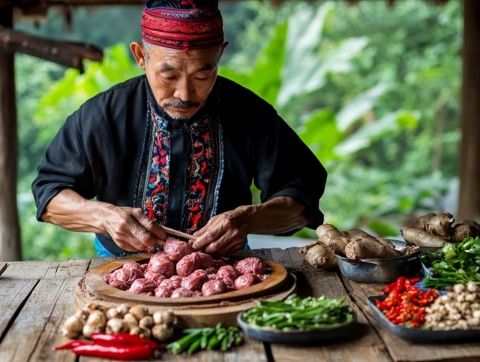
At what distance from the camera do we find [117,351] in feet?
9.71

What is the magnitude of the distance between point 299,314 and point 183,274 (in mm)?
744

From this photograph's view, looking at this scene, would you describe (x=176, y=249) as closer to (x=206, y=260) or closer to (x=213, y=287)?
(x=206, y=260)

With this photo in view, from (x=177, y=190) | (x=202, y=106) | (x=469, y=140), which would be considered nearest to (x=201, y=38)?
(x=202, y=106)

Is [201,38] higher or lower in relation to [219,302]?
higher

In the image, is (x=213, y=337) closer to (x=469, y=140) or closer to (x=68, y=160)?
(x=68, y=160)

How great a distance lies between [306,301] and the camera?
3229 millimetres

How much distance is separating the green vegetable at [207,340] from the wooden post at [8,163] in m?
4.22

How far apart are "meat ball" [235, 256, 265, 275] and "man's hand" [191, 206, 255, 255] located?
0.17 meters

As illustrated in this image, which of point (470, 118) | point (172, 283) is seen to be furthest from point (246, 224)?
point (470, 118)

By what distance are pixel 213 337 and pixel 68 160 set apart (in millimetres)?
1563

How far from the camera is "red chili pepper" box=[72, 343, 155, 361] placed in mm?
2955

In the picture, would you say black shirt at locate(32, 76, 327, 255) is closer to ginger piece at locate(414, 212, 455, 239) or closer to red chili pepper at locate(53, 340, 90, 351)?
ginger piece at locate(414, 212, 455, 239)

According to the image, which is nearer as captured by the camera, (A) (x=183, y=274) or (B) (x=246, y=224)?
(A) (x=183, y=274)

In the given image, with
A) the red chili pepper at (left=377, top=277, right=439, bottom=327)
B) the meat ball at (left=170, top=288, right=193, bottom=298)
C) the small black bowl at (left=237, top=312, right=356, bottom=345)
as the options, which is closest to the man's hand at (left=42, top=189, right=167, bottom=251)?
the meat ball at (left=170, top=288, right=193, bottom=298)
